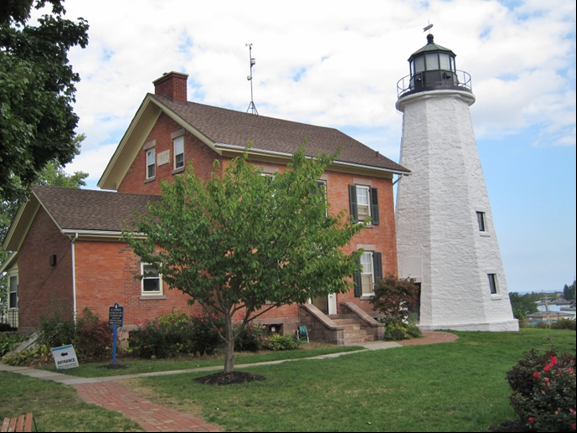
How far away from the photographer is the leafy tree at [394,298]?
2062 cm

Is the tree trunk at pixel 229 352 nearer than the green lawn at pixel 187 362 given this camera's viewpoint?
Yes

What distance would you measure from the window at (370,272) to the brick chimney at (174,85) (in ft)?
31.6

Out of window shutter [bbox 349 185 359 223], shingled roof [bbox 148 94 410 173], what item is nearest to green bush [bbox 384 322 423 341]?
window shutter [bbox 349 185 359 223]

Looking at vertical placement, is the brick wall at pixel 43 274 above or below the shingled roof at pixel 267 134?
below

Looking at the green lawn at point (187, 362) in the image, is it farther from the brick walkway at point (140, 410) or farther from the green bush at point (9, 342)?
the green bush at point (9, 342)

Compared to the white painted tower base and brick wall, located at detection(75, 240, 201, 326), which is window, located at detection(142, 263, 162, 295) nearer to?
brick wall, located at detection(75, 240, 201, 326)

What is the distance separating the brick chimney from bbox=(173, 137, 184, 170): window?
2123 millimetres

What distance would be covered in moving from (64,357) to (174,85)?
40.7ft

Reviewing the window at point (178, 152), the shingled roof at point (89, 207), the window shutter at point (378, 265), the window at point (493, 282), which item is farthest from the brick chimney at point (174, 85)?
the window at point (493, 282)

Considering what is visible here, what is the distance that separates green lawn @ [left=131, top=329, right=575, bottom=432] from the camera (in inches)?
311

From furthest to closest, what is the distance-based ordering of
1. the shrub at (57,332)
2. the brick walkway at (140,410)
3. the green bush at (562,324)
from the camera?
1. the green bush at (562,324)
2. the shrub at (57,332)
3. the brick walkway at (140,410)

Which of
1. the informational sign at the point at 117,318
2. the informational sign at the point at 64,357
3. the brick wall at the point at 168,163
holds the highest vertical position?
the brick wall at the point at 168,163

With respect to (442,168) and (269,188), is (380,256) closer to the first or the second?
(442,168)

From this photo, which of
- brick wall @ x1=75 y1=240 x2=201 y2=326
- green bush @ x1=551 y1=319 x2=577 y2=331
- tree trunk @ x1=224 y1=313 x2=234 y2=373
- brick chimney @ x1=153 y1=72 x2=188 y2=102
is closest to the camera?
tree trunk @ x1=224 y1=313 x2=234 y2=373
